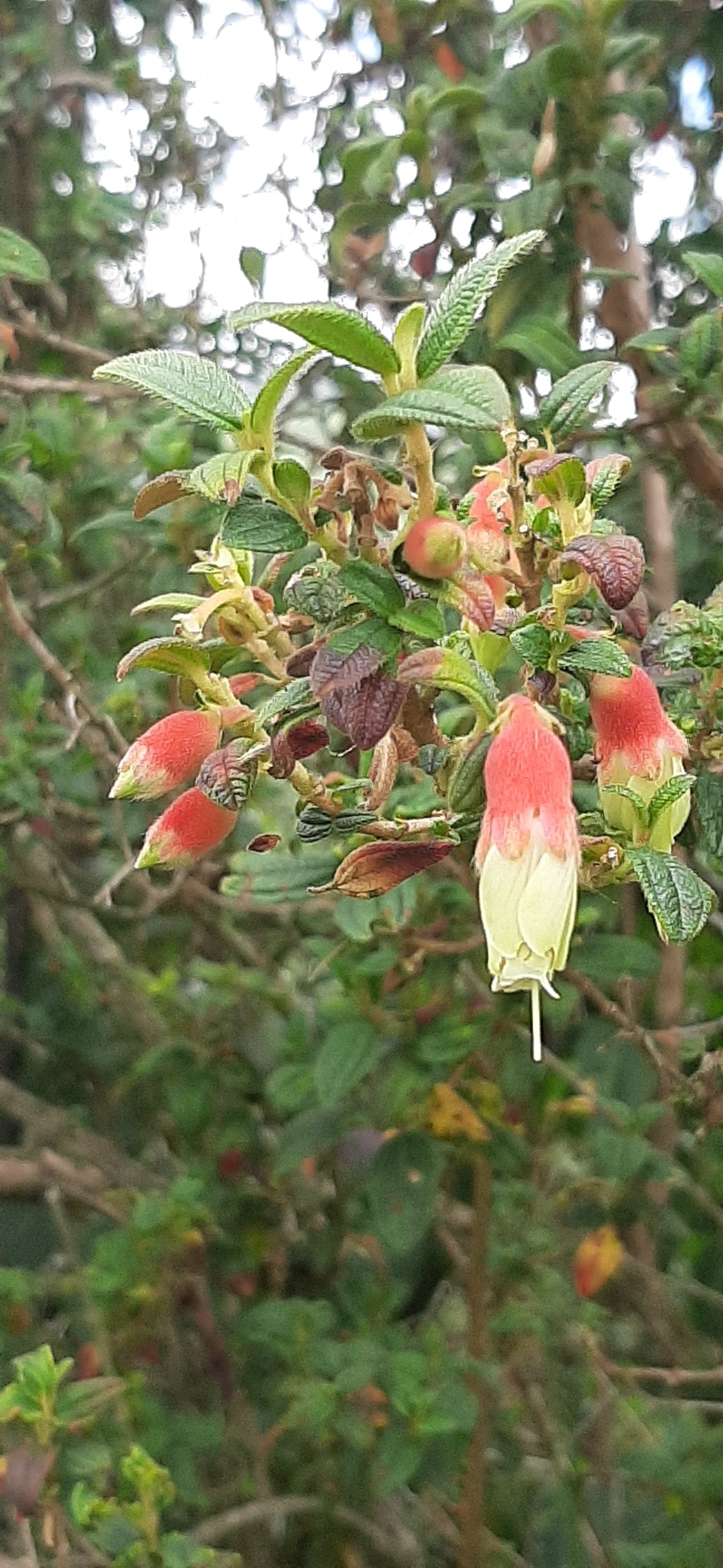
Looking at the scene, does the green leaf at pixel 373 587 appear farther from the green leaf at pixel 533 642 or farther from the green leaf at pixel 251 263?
the green leaf at pixel 251 263

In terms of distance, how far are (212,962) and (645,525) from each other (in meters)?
0.64

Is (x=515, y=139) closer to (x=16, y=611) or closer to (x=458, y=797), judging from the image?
(x=16, y=611)

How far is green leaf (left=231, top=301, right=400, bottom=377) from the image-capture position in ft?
1.13

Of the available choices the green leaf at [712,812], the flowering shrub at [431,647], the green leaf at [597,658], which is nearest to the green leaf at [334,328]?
the flowering shrub at [431,647]

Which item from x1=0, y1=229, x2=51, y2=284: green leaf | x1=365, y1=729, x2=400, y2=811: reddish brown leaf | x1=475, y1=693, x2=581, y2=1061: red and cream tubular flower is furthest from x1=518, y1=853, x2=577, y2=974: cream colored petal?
x1=0, y1=229, x2=51, y2=284: green leaf

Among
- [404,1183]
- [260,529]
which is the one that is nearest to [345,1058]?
[404,1183]

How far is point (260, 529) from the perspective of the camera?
40 centimetres

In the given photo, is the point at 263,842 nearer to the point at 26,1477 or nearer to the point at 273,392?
the point at 273,392

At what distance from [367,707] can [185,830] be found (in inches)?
4.4

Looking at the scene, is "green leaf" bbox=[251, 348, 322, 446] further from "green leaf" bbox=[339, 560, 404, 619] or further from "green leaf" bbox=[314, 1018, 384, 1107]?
"green leaf" bbox=[314, 1018, 384, 1107]

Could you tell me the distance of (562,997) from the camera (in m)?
0.82

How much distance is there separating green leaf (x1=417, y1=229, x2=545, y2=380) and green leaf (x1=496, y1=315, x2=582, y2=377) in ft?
1.27

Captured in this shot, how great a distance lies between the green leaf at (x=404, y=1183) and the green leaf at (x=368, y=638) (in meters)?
0.60

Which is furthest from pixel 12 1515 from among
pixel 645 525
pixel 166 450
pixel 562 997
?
pixel 645 525
